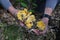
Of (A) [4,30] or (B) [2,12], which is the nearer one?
(A) [4,30]

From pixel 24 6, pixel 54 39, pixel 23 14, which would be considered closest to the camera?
pixel 23 14

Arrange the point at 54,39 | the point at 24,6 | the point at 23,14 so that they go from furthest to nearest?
the point at 24,6 < the point at 54,39 < the point at 23,14

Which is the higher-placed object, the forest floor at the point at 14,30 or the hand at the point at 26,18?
the hand at the point at 26,18

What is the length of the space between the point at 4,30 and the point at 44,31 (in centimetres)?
37

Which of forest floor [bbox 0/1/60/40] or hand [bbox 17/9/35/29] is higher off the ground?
hand [bbox 17/9/35/29]

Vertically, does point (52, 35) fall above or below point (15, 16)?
below

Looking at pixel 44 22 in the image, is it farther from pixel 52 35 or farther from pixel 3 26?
pixel 3 26

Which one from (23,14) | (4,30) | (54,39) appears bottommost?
(54,39)

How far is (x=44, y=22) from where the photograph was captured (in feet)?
7.59

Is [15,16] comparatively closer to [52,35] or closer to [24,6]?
[24,6]

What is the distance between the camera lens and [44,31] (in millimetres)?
2283

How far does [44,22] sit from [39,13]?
0.31 metres

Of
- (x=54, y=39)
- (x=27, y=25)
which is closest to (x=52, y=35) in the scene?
(x=54, y=39)

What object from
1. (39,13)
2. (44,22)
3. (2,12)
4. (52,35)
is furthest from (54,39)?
(2,12)
